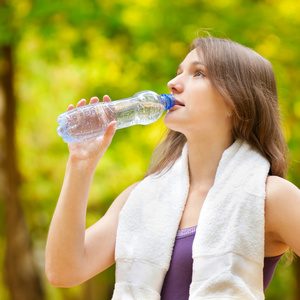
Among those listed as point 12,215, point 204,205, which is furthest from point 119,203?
point 12,215

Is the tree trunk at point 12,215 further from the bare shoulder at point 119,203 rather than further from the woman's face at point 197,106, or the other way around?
the woman's face at point 197,106

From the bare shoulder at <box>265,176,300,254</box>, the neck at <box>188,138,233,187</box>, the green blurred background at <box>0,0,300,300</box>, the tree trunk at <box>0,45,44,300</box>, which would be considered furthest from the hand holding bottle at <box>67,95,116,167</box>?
the tree trunk at <box>0,45,44,300</box>

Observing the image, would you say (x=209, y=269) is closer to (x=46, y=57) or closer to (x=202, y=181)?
(x=202, y=181)

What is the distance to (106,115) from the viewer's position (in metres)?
2.24

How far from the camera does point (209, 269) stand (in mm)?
1767

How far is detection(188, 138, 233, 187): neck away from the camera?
206 cm

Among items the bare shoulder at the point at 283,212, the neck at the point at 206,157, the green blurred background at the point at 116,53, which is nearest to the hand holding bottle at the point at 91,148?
the neck at the point at 206,157

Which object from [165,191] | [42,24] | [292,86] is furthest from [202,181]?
[42,24]

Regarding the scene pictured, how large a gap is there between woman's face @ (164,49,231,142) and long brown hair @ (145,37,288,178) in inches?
1.1

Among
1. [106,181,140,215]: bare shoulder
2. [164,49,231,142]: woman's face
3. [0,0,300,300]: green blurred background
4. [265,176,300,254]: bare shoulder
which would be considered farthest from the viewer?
[0,0,300,300]: green blurred background

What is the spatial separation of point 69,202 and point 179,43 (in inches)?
173

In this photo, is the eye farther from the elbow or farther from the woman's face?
the elbow

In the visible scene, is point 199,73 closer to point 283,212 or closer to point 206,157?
point 206,157

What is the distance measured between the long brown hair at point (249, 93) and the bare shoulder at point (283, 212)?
0.57 ft
